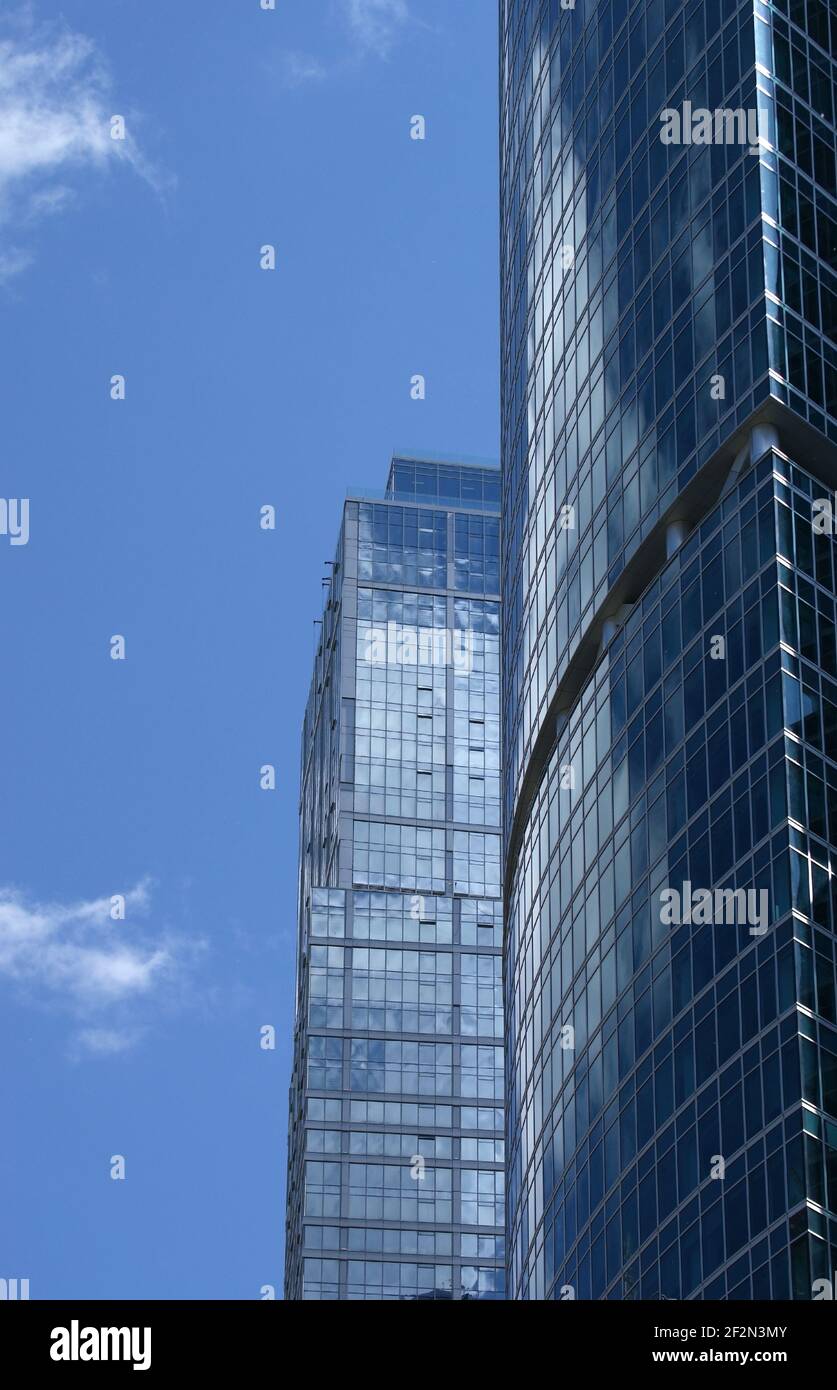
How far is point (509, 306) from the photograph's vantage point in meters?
146

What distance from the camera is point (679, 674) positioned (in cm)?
9856

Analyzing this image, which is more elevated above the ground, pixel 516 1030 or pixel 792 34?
pixel 792 34

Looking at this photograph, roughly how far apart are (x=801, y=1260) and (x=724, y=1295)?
19.4ft

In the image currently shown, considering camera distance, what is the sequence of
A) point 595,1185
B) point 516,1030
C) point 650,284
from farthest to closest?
point 516,1030, point 650,284, point 595,1185

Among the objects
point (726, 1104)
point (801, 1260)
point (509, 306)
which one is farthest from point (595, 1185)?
point (509, 306)

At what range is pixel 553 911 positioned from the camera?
4648 inches

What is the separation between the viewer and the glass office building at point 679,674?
8550cm

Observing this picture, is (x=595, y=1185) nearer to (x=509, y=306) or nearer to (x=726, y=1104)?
(x=726, y=1104)

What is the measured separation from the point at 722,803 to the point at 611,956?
14531 mm

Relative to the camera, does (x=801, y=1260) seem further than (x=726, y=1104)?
No

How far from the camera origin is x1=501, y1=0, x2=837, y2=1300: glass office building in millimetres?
85500
